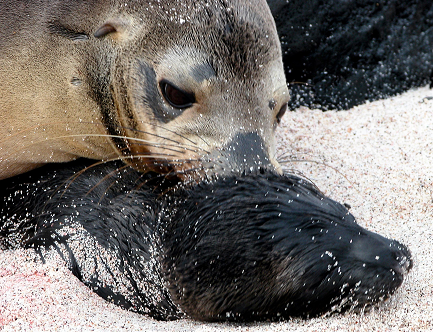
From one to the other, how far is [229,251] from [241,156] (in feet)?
1.57

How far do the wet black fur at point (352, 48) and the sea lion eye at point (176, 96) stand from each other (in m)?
2.02

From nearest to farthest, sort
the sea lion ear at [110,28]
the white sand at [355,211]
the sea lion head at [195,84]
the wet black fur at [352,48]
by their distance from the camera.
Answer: the white sand at [355,211] → the sea lion head at [195,84] → the sea lion ear at [110,28] → the wet black fur at [352,48]

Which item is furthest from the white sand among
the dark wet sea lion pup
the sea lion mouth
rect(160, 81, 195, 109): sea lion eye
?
rect(160, 81, 195, 109): sea lion eye

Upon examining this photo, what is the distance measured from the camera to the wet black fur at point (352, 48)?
5121mm

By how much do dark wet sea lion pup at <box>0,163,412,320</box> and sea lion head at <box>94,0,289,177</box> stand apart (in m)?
0.19

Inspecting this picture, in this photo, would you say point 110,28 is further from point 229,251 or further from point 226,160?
point 229,251

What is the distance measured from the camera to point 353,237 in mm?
2672

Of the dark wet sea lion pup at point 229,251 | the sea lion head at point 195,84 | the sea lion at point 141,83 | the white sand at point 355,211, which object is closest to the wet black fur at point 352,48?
the white sand at point 355,211

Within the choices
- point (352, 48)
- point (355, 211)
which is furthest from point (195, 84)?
point (352, 48)

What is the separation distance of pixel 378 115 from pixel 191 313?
2714 millimetres

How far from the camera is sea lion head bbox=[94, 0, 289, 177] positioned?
10.1 ft

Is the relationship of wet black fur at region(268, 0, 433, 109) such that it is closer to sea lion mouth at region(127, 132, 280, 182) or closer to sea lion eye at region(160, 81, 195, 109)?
sea lion eye at region(160, 81, 195, 109)

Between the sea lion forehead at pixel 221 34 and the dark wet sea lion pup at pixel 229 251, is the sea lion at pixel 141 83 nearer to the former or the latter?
the sea lion forehead at pixel 221 34

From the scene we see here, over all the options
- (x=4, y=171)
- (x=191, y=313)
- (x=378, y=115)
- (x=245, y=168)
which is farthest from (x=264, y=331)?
(x=378, y=115)
